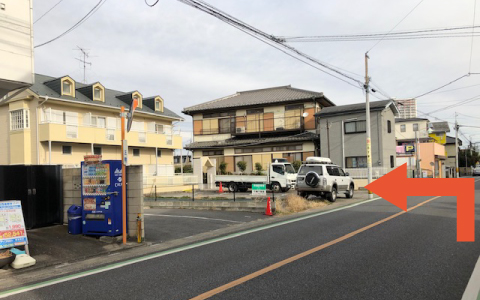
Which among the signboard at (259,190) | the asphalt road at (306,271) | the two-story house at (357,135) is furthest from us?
the two-story house at (357,135)

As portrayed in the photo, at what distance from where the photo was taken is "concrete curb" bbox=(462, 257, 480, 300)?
15.1 feet

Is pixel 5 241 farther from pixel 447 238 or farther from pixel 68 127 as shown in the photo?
pixel 68 127

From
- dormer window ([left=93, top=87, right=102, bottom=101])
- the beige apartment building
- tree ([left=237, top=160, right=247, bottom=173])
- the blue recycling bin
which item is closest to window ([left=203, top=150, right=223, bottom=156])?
tree ([left=237, top=160, right=247, bottom=173])

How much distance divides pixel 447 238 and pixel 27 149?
25.2m

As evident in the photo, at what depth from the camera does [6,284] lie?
5926 mm

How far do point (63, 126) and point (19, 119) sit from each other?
10.8 feet

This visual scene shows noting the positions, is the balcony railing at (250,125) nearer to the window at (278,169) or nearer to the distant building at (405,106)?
the distant building at (405,106)

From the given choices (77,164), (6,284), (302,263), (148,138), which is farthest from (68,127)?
(302,263)

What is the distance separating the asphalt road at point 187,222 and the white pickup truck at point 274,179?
9.69 m

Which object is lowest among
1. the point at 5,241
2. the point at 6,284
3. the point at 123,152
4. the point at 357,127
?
the point at 6,284

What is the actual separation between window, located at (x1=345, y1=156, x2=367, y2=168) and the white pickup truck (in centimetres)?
827

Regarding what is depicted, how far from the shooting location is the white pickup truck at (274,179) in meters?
25.0

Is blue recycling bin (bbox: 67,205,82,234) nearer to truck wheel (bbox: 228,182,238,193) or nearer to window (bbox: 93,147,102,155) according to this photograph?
truck wheel (bbox: 228,182,238,193)
